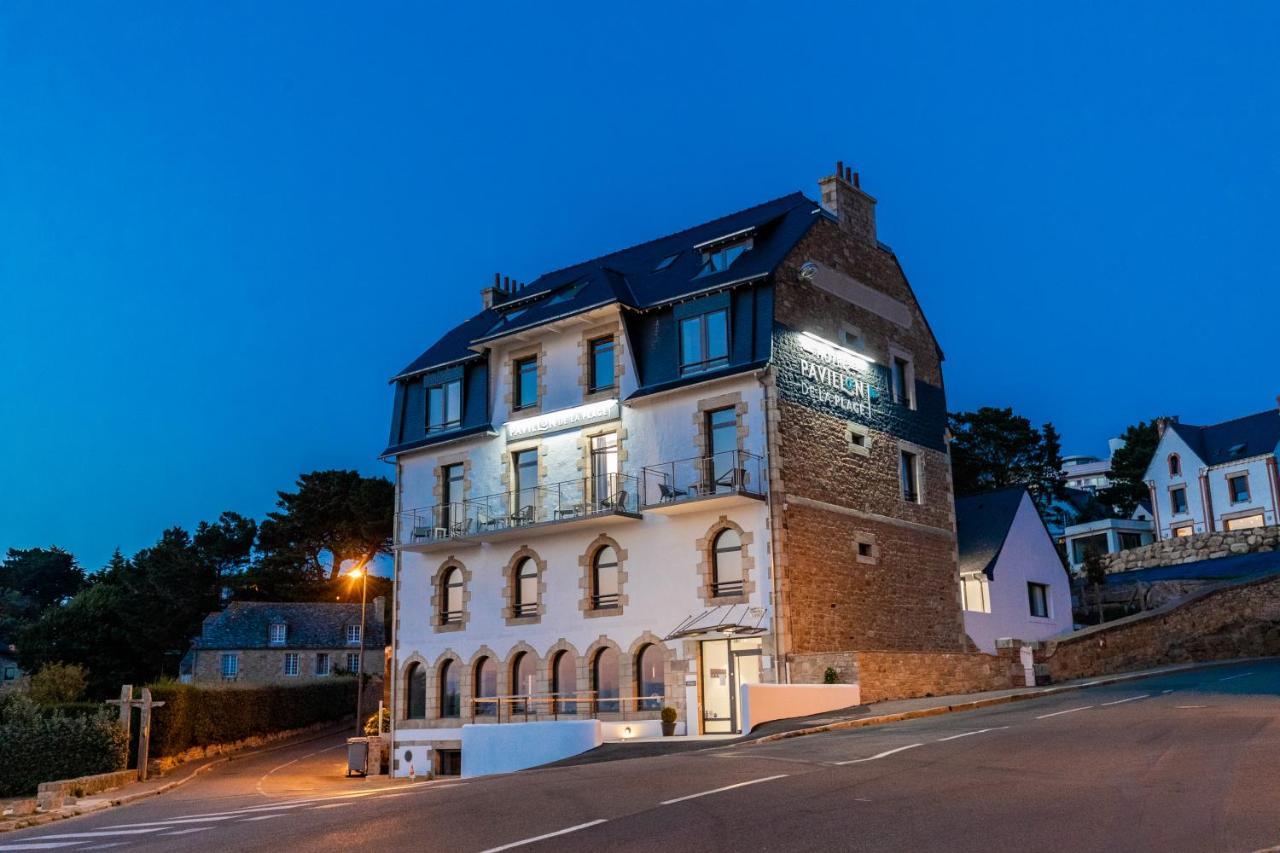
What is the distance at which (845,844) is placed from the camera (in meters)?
9.12

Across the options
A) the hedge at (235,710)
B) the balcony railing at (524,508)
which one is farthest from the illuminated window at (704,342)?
the hedge at (235,710)

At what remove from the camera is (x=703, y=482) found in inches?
1089

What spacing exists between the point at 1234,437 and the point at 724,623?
41253 millimetres

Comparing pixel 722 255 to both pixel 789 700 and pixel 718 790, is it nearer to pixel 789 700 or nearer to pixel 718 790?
pixel 789 700

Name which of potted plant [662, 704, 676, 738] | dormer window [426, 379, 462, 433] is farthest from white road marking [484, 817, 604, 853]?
dormer window [426, 379, 462, 433]

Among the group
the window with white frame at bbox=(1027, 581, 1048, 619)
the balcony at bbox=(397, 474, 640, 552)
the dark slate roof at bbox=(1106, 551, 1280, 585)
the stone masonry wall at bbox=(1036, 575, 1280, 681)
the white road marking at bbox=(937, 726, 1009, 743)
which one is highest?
the balcony at bbox=(397, 474, 640, 552)

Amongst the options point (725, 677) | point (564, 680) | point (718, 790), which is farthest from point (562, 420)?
point (718, 790)

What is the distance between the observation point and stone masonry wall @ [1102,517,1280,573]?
46.3 metres

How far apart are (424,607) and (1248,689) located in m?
20.7

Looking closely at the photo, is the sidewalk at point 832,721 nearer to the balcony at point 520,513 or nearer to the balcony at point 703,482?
the balcony at point 703,482

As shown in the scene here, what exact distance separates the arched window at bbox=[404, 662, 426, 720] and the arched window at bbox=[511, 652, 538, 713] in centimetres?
341

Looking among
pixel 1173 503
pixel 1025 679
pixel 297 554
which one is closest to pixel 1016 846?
pixel 1025 679

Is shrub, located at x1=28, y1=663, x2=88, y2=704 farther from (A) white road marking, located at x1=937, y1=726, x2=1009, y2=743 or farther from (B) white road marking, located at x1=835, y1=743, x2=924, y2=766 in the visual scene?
(B) white road marking, located at x1=835, y1=743, x2=924, y2=766

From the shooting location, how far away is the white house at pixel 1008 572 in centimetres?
3519
